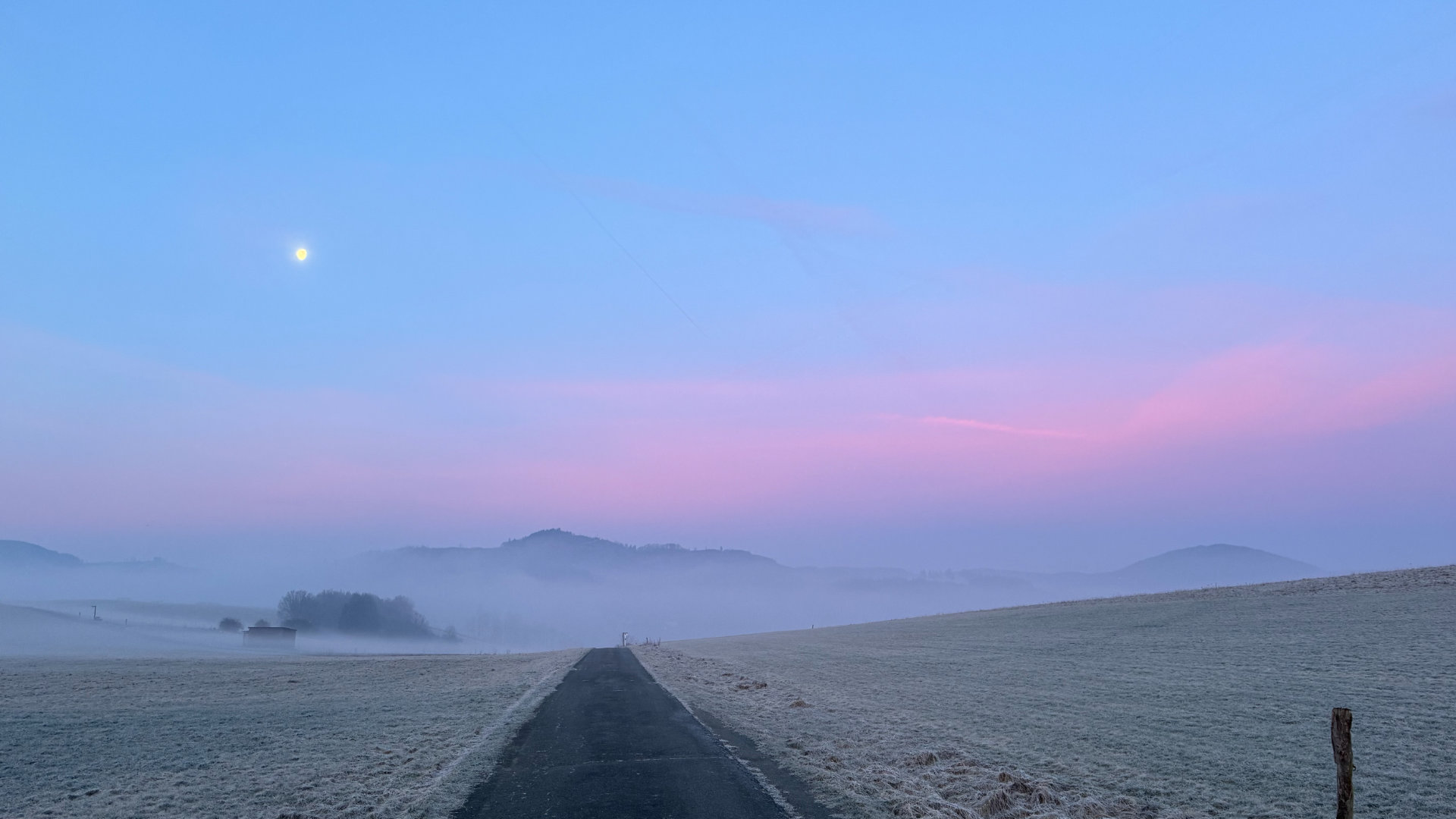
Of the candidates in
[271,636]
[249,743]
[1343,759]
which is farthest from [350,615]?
[1343,759]

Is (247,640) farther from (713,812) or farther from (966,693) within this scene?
(713,812)

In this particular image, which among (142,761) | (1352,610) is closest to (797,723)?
(142,761)

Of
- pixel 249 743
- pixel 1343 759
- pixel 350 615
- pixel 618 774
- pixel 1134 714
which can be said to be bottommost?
pixel 350 615

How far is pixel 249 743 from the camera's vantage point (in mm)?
18703

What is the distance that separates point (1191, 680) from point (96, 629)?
146 metres

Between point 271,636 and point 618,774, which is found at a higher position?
point 618,774

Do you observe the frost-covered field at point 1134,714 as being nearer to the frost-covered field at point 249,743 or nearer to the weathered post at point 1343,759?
the weathered post at point 1343,759

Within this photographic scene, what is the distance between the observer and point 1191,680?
2559 cm

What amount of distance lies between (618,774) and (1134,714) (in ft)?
43.2

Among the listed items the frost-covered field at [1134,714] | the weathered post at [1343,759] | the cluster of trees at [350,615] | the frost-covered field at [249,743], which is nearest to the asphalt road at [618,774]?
the frost-covered field at [249,743]

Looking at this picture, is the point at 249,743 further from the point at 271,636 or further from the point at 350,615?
the point at 350,615

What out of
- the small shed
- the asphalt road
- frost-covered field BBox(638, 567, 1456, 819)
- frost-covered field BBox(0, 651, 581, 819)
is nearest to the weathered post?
frost-covered field BBox(638, 567, 1456, 819)

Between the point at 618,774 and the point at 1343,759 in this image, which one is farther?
the point at 618,774

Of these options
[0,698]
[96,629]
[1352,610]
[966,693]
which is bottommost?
[96,629]
